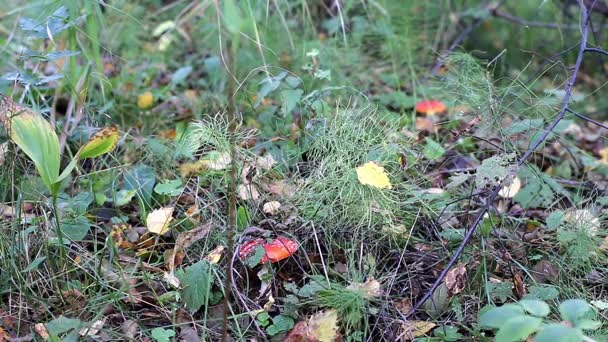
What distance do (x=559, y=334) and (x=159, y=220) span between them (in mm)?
1067

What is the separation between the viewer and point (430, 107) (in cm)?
249

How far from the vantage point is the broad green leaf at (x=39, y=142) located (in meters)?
1.53

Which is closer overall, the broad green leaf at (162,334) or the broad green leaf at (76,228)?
the broad green leaf at (162,334)

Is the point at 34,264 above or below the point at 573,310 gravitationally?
below

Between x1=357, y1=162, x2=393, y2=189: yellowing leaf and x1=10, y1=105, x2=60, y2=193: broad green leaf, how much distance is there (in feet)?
2.38

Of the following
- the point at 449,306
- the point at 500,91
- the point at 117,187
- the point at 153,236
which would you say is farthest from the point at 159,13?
the point at 449,306

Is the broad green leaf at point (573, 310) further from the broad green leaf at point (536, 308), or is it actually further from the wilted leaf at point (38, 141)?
the wilted leaf at point (38, 141)

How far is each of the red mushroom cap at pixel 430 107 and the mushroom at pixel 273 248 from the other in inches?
40.0

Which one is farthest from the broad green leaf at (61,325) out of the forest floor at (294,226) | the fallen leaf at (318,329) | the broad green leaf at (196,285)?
the fallen leaf at (318,329)

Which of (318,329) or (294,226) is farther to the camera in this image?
(294,226)

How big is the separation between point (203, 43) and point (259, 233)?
5.20ft

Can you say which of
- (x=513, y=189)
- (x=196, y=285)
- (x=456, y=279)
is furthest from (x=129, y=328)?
(x=513, y=189)

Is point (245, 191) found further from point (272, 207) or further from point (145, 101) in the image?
point (145, 101)

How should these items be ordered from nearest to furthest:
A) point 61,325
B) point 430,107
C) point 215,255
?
point 61,325
point 215,255
point 430,107
